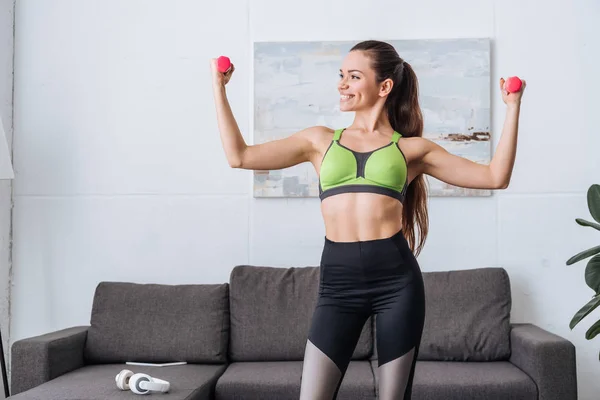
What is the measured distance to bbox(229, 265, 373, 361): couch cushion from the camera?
344 centimetres

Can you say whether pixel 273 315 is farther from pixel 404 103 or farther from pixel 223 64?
pixel 223 64

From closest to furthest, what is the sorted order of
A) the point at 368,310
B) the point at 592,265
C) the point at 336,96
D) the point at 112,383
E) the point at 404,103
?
the point at 368,310 → the point at 404,103 → the point at 112,383 → the point at 592,265 → the point at 336,96

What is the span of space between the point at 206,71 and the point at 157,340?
1642 mm

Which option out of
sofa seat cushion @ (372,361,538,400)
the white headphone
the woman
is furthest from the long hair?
the white headphone

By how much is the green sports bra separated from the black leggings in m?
0.16

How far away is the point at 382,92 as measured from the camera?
213cm

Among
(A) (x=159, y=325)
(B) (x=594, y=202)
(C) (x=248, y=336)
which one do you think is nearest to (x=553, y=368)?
(B) (x=594, y=202)

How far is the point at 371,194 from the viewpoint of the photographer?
1.99m

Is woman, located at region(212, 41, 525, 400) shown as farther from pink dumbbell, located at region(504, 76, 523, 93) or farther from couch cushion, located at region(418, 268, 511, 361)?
couch cushion, located at region(418, 268, 511, 361)

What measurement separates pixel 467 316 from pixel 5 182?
2.83 meters

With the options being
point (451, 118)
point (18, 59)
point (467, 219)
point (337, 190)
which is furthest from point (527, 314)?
point (18, 59)

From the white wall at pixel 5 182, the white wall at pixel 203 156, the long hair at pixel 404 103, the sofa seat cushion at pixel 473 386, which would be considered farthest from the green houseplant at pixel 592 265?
the white wall at pixel 5 182

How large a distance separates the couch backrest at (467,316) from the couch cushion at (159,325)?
87 centimetres

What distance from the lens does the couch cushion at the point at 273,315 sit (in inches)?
135
